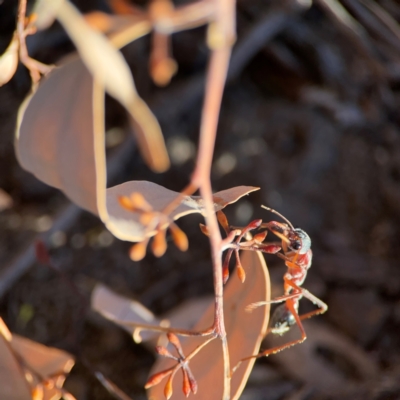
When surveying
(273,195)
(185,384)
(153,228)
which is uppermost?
(153,228)

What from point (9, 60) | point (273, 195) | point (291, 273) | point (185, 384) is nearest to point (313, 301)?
point (291, 273)

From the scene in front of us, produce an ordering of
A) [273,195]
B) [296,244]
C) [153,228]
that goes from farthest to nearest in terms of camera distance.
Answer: [273,195]
[296,244]
[153,228]

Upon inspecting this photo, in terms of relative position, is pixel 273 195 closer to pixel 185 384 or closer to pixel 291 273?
pixel 291 273

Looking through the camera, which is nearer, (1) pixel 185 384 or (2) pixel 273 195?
(1) pixel 185 384

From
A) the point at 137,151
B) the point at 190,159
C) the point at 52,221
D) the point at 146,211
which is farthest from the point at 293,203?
the point at 146,211

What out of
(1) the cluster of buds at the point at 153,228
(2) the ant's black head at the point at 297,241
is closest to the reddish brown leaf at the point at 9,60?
(1) the cluster of buds at the point at 153,228
